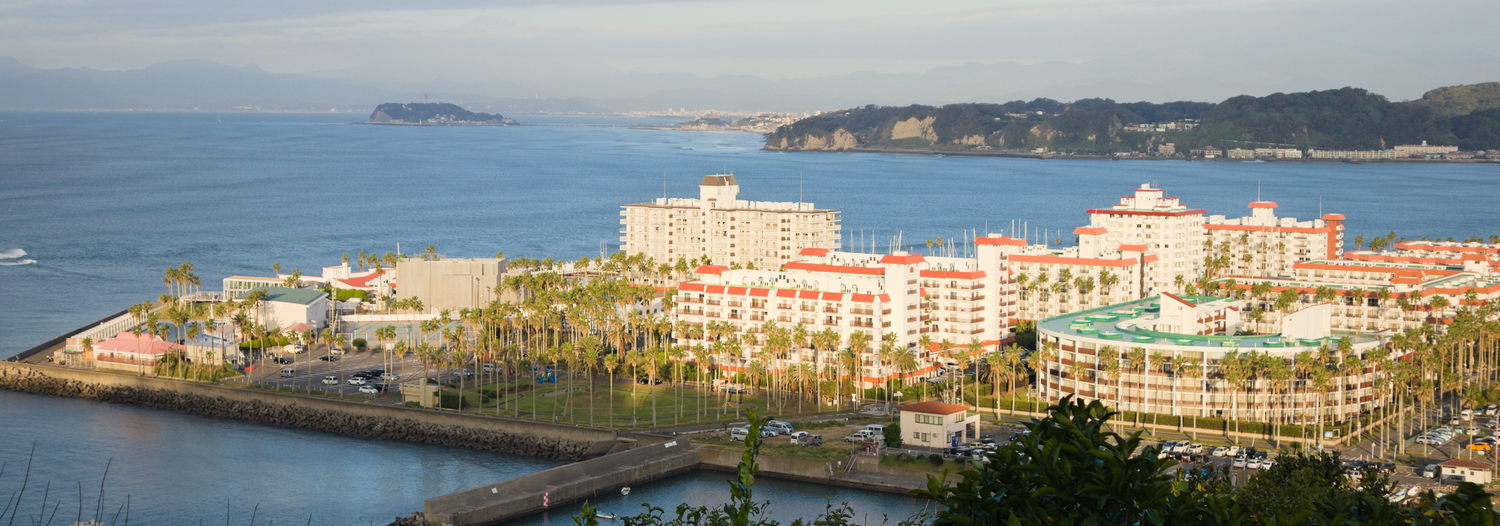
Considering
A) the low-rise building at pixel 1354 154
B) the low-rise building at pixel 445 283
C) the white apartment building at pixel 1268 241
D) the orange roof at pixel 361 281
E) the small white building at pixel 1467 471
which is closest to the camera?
the small white building at pixel 1467 471

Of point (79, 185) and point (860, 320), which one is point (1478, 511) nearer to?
point (860, 320)

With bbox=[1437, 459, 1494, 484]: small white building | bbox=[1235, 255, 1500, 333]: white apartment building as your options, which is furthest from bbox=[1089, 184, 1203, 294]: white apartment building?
bbox=[1437, 459, 1494, 484]: small white building

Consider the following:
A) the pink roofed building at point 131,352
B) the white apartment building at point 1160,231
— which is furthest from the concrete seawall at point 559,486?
the white apartment building at point 1160,231

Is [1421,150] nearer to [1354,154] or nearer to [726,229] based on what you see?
[1354,154]

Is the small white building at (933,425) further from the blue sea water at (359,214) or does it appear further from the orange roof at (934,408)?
the blue sea water at (359,214)

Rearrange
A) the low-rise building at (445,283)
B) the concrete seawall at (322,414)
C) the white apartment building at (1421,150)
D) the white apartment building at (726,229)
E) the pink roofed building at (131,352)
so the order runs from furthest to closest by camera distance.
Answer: the white apartment building at (1421,150) → the white apartment building at (726,229) → the low-rise building at (445,283) → the pink roofed building at (131,352) → the concrete seawall at (322,414)
